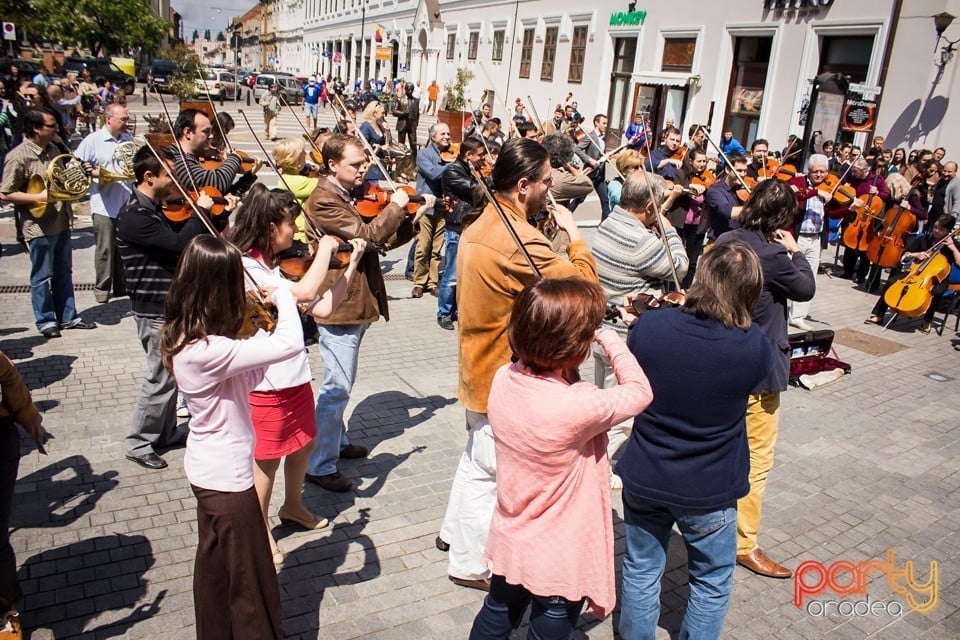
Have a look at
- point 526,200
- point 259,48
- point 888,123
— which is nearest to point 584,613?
point 526,200

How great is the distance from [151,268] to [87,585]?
5.96 feet

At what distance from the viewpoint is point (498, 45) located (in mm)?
34375

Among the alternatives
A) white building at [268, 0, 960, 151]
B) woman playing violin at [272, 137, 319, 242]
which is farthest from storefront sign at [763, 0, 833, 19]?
woman playing violin at [272, 137, 319, 242]

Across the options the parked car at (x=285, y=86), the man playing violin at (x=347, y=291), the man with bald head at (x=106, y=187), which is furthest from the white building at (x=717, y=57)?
the parked car at (x=285, y=86)

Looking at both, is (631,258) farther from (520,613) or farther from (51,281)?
(51,281)

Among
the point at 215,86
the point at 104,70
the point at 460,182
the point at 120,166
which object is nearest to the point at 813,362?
the point at 460,182

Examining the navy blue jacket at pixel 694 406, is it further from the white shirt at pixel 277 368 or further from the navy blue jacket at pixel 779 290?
the white shirt at pixel 277 368

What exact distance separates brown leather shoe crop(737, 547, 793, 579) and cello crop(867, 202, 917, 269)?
24.9 feet

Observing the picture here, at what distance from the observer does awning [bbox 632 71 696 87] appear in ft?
71.2

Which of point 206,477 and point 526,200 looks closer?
point 206,477

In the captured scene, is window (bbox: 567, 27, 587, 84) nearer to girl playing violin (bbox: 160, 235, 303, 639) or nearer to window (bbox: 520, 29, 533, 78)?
window (bbox: 520, 29, 533, 78)

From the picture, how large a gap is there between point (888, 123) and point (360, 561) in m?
16.1

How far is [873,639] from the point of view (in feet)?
11.3

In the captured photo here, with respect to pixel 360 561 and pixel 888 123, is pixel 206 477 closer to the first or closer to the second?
pixel 360 561
